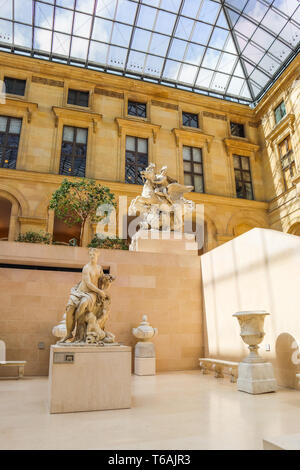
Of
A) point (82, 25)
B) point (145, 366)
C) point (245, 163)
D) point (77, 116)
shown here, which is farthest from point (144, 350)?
point (82, 25)

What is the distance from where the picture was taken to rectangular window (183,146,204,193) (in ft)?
67.8

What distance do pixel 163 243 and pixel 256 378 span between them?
18.5 feet

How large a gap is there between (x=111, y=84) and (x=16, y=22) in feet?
21.0

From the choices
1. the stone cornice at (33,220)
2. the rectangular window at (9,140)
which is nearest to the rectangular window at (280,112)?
the stone cornice at (33,220)

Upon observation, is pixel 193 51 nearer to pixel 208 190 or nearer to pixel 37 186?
pixel 208 190

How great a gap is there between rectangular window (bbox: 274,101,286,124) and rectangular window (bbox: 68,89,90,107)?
12.3 m

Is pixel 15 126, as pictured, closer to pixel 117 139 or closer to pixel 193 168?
pixel 117 139

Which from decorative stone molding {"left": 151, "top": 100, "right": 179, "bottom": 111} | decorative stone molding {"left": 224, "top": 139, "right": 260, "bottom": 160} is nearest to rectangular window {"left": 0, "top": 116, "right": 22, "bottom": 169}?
decorative stone molding {"left": 151, "top": 100, "right": 179, "bottom": 111}

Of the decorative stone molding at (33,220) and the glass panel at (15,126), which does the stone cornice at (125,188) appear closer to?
the decorative stone molding at (33,220)

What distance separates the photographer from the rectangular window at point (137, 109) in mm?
21141

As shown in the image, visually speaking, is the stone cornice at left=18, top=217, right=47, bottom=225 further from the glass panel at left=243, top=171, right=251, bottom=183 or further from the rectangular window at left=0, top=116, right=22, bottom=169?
the glass panel at left=243, top=171, right=251, bottom=183

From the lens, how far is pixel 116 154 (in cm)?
1956

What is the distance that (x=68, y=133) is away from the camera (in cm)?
1941
